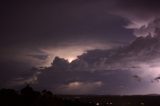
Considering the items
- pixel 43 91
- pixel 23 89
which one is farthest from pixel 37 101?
pixel 23 89

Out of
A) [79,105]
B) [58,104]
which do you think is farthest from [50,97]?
[79,105]

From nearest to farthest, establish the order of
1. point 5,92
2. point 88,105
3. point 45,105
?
1. point 45,105
2. point 5,92
3. point 88,105

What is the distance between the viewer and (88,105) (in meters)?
135

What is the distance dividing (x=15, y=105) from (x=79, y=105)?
3351 cm

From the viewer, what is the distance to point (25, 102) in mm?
105062

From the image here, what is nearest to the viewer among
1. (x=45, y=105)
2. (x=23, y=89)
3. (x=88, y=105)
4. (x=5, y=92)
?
(x=45, y=105)

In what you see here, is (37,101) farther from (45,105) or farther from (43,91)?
(43,91)

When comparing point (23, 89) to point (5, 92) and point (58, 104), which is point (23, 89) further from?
point (58, 104)

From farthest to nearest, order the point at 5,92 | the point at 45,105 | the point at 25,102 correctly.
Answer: the point at 5,92 < the point at 25,102 < the point at 45,105

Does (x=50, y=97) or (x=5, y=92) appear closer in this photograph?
(x=50, y=97)

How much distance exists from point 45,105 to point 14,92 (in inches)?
968

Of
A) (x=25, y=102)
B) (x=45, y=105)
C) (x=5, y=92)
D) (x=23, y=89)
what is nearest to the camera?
(x=45, y=105)

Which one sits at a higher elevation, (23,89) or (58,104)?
(23,89)

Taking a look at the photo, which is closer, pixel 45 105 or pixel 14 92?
pixel 45 105
